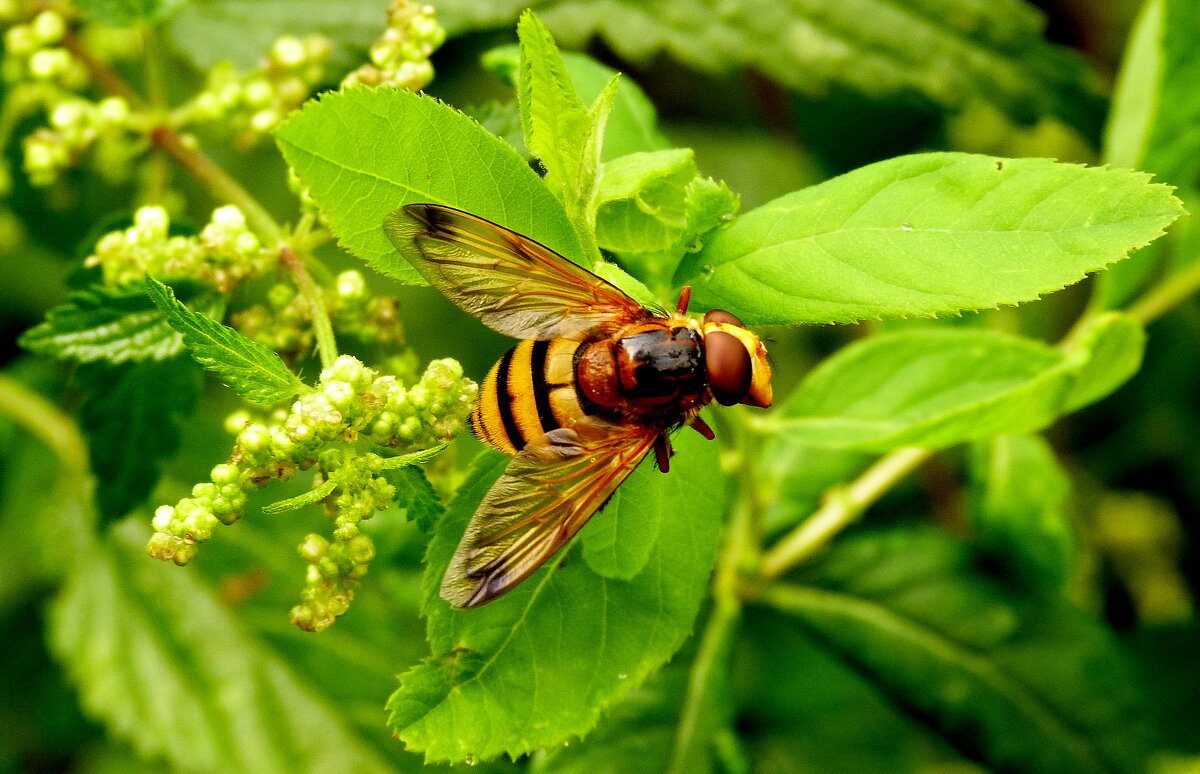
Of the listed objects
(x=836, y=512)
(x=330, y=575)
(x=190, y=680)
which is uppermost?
(x=330, y=575)

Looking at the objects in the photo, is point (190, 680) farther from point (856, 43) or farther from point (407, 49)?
point (856, 43)

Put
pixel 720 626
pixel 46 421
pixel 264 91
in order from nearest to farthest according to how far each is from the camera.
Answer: pixel 264 91 → pixel 720 626 → pixel 46 421

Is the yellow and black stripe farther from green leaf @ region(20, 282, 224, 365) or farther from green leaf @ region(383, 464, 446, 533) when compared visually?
green leaf @ region(20, 282, 224, 365)

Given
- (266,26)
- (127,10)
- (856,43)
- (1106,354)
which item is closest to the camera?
(1106,354)

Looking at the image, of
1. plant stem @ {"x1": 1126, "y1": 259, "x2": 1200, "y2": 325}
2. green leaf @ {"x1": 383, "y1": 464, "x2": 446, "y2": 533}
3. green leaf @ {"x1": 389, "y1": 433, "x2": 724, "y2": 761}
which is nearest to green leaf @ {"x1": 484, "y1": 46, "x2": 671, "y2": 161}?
green leaf @ {"x1": 389, "y1": 433, "x2": 724, "y2": 761}

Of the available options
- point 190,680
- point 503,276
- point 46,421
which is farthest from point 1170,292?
point 46,421

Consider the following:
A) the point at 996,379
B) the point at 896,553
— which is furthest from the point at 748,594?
the point at 996,379

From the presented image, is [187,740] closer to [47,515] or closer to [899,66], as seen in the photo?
[47,515]

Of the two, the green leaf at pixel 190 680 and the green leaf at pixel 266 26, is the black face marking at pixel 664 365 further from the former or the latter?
the green leaf at pixel 190 680

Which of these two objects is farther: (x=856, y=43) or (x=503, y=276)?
(x=856, y=43)
